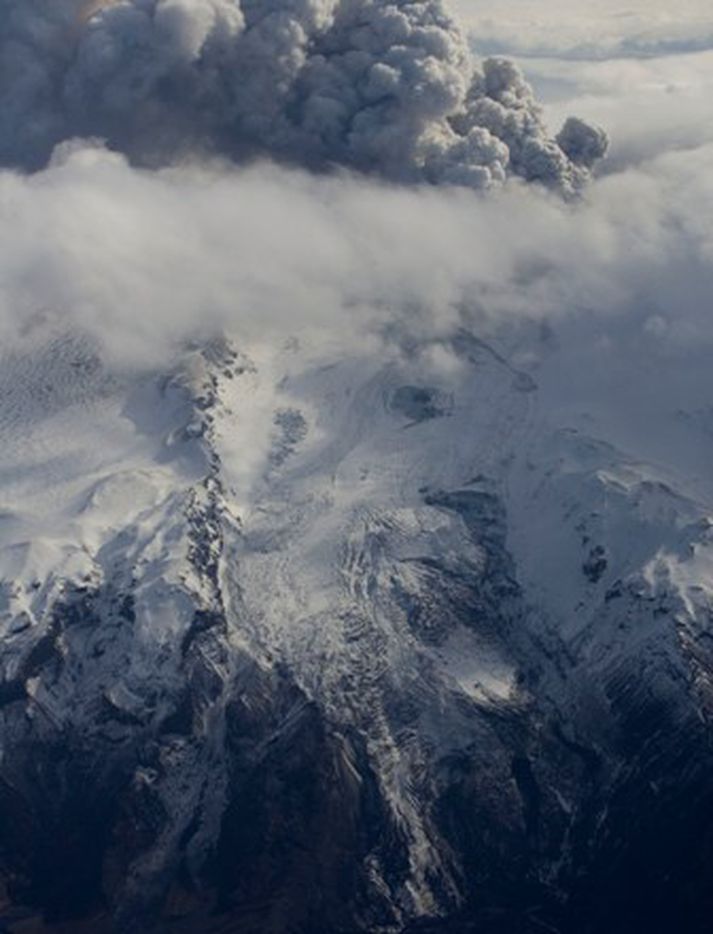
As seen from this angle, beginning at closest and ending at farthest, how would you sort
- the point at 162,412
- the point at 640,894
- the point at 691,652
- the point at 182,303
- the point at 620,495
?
1. the point at 640,894
2. the point at 691,652
3. the point at 620,495
4. the point at 162,412
5. the point at 182,303

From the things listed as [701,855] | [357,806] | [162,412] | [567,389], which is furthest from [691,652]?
[162,412]

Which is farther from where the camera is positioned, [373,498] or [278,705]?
[373,498]

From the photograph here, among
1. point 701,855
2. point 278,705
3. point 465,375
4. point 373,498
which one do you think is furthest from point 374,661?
point 465,375

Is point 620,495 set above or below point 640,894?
above

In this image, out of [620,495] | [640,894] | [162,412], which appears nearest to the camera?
[640,894]

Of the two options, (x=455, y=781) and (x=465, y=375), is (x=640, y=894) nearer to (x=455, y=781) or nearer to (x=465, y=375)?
(x=455, y=781)

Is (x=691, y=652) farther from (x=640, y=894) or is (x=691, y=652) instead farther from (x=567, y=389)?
(x=567, y=389)
